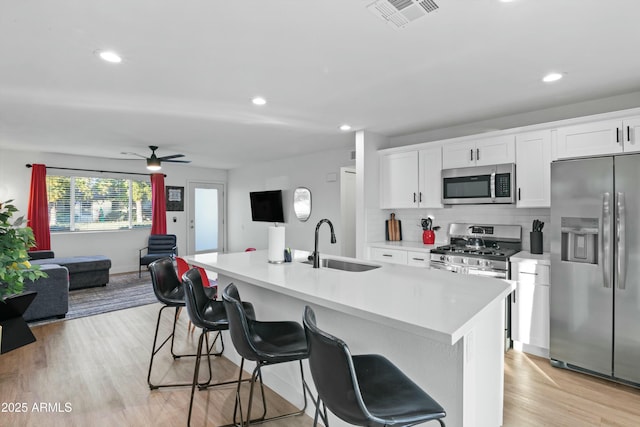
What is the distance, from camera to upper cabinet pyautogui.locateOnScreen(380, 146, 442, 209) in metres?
4.23

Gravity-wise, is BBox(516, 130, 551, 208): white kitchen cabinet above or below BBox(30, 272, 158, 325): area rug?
above

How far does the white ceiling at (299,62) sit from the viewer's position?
1868mm

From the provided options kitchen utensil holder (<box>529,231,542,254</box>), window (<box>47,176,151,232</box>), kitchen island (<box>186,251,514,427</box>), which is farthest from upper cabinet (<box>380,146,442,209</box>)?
window (<box>47,176,151,232</box>)

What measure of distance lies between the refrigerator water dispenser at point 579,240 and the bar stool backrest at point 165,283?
3.26m

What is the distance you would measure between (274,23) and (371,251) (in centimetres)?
320

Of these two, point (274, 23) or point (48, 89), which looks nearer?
point (274, 23)

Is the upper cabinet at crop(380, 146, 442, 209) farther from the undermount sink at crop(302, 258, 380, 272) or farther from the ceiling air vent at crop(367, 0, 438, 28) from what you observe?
the ceiling air vent at crop(367, 0, 438, 28)

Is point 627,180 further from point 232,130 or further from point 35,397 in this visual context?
point 35,397

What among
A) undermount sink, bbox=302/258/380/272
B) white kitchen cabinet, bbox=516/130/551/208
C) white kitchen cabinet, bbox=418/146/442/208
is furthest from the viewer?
white kitchen cabinet, bbox=418/146/442/208

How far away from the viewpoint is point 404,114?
3822 millimetres

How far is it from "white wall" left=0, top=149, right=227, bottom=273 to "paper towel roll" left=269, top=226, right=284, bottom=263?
5.88 m

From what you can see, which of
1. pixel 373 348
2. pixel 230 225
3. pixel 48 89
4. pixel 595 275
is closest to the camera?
pixel 373 348

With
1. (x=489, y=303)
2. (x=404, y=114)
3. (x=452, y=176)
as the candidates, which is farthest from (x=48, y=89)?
(x=452, y=176)

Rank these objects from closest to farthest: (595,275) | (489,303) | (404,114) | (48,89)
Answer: (489,303) < (595,275) < (48,89) < (404,114)
